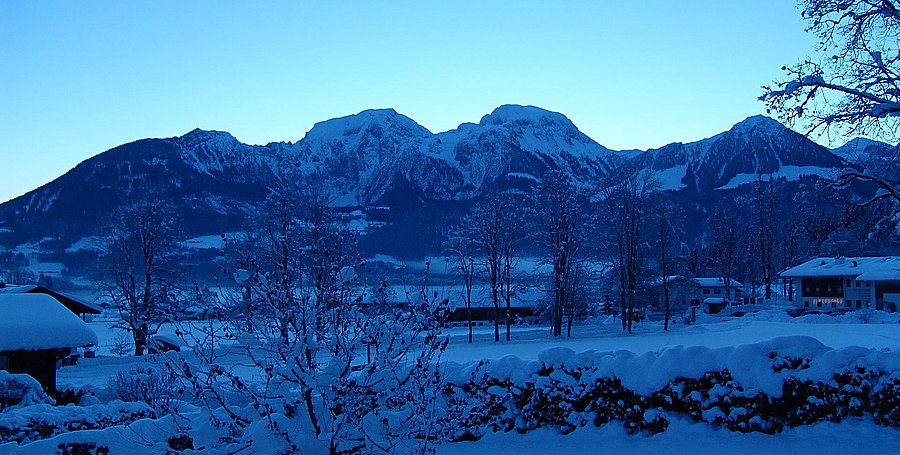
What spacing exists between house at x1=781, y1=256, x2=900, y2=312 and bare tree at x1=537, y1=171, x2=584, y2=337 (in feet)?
75.3

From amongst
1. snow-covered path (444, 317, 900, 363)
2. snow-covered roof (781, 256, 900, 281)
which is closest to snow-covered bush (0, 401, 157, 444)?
snow-covered path (444, 317, 900, 363)

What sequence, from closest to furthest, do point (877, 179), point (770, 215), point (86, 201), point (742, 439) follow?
point (742, 439), point (877, 179), point (770, 215), point (86, 201)

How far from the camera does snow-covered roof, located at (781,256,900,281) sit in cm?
4434

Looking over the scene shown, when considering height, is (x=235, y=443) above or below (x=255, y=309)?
below

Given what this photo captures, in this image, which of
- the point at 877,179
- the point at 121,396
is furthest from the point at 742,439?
the point at 121,396

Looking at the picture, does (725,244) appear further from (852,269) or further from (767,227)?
(852,269)

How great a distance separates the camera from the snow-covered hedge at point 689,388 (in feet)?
30.5

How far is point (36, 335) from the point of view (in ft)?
47.0

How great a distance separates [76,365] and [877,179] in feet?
97.4

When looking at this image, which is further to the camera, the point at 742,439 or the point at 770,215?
the point at 770,215

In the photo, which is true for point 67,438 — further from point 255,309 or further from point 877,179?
point 877,179

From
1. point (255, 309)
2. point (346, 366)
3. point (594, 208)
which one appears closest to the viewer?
point (346, 366)

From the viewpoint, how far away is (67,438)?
7027 millimetres

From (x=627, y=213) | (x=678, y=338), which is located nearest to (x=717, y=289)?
(x=627, y=213)
